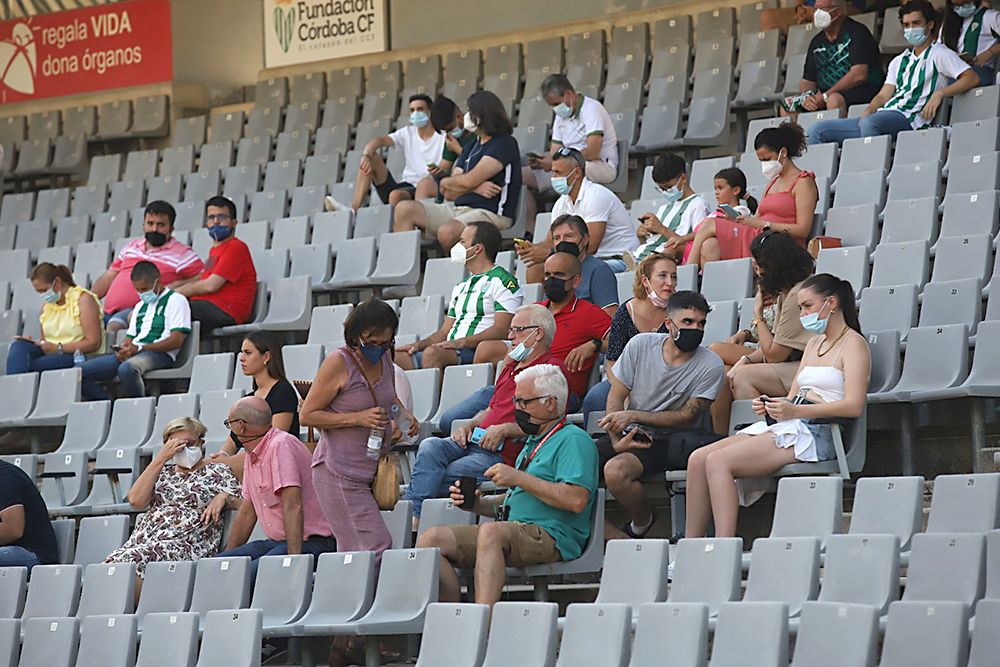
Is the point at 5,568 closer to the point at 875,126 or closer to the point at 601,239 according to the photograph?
the point at 601,239

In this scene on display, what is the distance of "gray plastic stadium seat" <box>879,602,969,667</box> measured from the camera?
13.8 feet

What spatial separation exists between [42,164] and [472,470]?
8240 mm

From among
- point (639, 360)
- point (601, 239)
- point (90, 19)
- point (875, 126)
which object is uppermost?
point (90, 19)

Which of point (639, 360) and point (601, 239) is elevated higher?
point (601, 239)

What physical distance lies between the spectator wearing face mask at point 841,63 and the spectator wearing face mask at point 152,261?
3599mm

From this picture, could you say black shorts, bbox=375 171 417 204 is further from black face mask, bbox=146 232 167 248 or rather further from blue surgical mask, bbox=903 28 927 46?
blue surgical mask, bbox=903 28 927 46

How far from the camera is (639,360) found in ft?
20.6

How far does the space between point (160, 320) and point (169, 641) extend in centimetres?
355

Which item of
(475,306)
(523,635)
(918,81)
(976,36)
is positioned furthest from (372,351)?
(976,36)

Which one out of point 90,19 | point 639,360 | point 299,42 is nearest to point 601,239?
A: point 639,360

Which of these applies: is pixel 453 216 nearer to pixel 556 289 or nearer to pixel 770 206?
pixel 770 206

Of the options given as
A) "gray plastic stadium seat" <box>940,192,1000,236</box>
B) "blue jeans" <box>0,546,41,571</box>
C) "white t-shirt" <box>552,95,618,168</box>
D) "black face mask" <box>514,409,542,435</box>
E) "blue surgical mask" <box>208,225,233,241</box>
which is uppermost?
"white t-shirt" <box>552,95,618,168</box>

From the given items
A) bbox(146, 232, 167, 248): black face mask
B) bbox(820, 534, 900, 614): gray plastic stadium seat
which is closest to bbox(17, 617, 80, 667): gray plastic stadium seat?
bbox(820, 534, 900, 614): gray plastic stadium seat

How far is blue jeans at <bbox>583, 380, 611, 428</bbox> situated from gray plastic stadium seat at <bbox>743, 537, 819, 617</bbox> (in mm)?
1583
